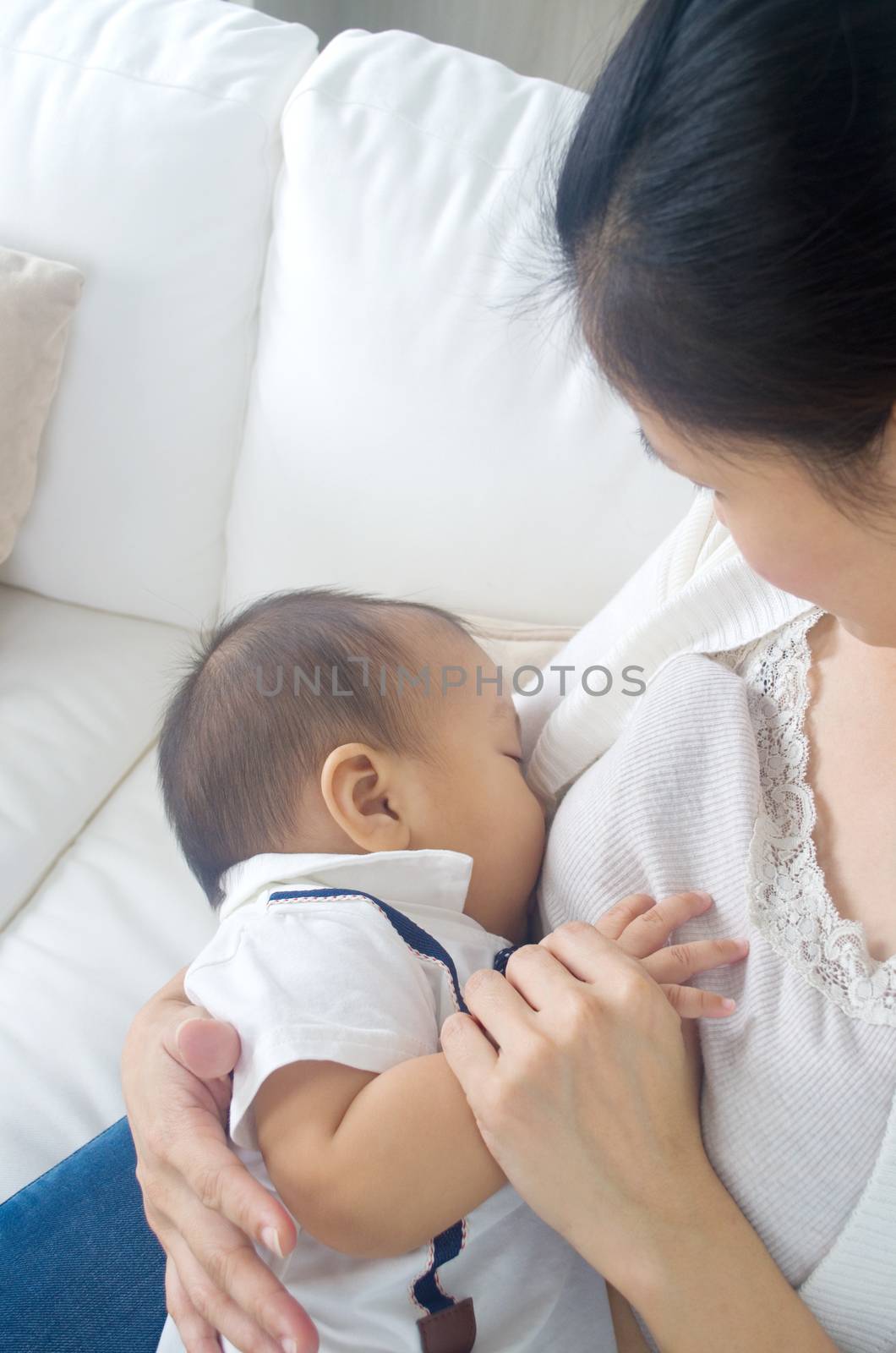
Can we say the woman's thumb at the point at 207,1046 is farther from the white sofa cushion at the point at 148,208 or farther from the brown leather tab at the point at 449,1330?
the white sofa cushion at the point at 148,208

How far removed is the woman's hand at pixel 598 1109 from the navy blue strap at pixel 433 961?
0.33 feet

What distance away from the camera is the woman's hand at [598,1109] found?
705mm

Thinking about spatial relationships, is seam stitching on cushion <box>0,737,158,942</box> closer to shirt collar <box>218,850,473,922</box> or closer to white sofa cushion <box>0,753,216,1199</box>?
white sofa cushion <box>0,753,216,1199</box>

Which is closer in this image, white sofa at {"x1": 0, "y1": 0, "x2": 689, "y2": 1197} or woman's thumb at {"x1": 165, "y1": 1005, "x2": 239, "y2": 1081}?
woman's thumb at {"x1": 165, "y1": 1005, "x2": 239, "y2": 1081}

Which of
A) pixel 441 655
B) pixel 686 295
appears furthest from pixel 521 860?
pixel 686 295

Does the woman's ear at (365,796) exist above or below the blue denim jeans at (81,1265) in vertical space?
above

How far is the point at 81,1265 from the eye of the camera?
0.93 meters

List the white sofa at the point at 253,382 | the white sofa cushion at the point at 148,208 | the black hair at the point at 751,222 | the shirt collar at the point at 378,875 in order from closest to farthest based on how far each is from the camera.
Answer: the black hair at the point at 751,222
the shirt collar at the point at 378,875
the white sofa at the point at 253,382
the white sofa cushion at the point at 148,208

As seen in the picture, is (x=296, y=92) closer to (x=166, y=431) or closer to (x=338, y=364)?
(x=338, y=364)

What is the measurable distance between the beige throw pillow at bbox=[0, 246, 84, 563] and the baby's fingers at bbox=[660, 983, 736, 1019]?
121 centimetres

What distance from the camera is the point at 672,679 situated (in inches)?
37.0

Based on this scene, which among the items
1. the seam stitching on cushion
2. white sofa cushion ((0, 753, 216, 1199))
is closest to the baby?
white sofa cushion ((0, 753, 216, 1199))

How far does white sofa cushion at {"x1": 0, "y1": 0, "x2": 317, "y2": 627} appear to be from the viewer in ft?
4.62

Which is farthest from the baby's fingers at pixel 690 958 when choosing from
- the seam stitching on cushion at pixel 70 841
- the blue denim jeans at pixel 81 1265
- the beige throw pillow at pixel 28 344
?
the beige throw pillow at pixel 28 344
